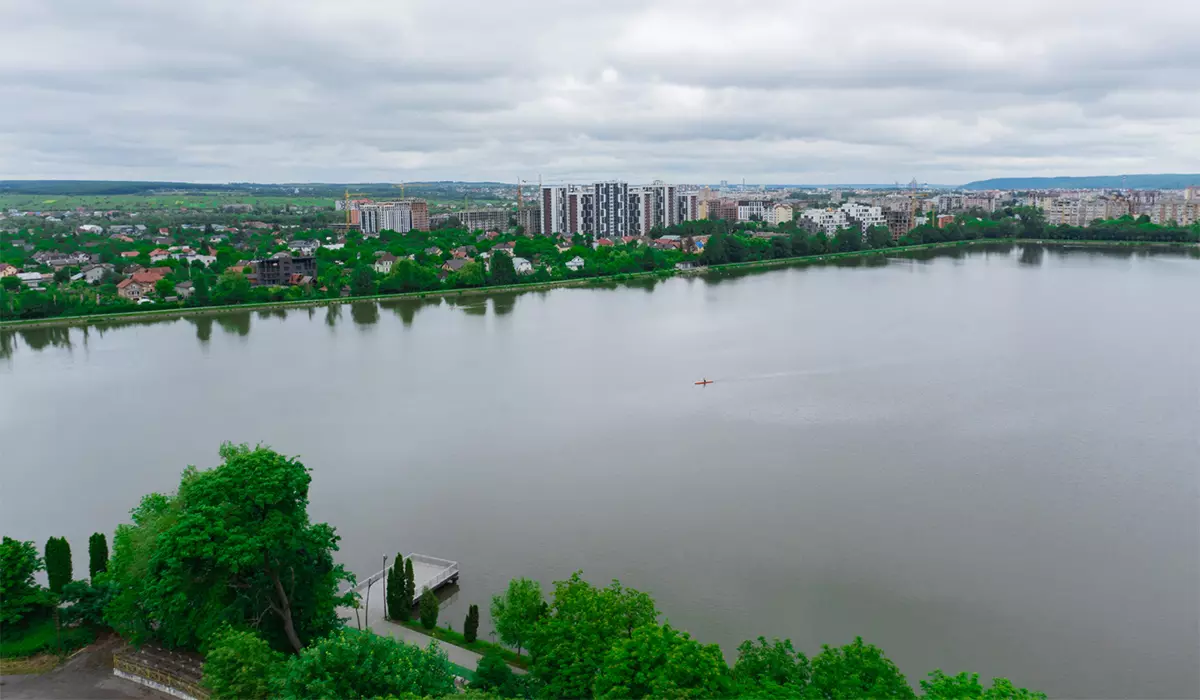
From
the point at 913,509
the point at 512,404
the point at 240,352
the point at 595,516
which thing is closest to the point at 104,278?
the point at 240,352

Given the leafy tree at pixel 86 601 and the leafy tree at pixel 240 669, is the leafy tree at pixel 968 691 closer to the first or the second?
the leafy tree at pixel 240 669

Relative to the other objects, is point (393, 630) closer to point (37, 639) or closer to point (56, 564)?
point (37, 639)

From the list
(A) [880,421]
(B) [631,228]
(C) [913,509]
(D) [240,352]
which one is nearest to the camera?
(C) [913,509]

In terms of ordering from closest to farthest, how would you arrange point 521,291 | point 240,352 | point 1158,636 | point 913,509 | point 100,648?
point 100,648
point 1158,636
point 913,509
point 240,352
point 521,291

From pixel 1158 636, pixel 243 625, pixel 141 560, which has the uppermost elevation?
pixel 141 560

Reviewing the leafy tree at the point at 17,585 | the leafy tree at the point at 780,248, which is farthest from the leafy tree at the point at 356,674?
the leafy tree at the point at 780,248

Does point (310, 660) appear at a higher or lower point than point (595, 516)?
higher

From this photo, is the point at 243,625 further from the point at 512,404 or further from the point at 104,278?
the point at 104,278
